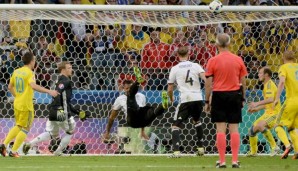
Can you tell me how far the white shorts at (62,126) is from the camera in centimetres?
1642

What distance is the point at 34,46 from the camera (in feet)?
58.3

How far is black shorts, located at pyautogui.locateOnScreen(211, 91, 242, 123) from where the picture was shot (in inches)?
493

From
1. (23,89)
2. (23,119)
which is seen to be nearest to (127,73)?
(23,89)

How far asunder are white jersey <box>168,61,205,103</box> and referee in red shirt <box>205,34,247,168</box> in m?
2.70

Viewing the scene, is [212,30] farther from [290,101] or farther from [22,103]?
[22,103]

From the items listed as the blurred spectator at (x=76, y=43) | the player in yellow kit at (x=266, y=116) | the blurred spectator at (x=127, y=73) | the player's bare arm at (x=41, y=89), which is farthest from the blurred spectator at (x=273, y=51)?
the player's bare arm at (x=41, y=89)

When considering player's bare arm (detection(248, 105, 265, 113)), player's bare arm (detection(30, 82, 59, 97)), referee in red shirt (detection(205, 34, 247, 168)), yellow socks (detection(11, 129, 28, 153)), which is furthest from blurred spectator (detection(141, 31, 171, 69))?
referee in red shirt (detection(205, 34, 247, 168))

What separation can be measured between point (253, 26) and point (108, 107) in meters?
3.22

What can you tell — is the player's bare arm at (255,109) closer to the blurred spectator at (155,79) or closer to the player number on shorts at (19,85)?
the blurred spectator at (155,79)

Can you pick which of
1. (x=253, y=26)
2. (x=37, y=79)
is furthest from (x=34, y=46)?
(x=253, y=26)

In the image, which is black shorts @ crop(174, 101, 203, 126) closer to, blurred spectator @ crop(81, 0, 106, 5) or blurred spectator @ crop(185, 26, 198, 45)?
blurred spectator @ crop(185, 26, 198, 45)

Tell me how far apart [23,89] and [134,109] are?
7.89 feet

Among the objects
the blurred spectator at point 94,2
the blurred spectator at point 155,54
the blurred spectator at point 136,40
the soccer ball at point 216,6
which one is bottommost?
the blurred spectator at point 155,54

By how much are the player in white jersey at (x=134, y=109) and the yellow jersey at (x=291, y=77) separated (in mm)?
2483
